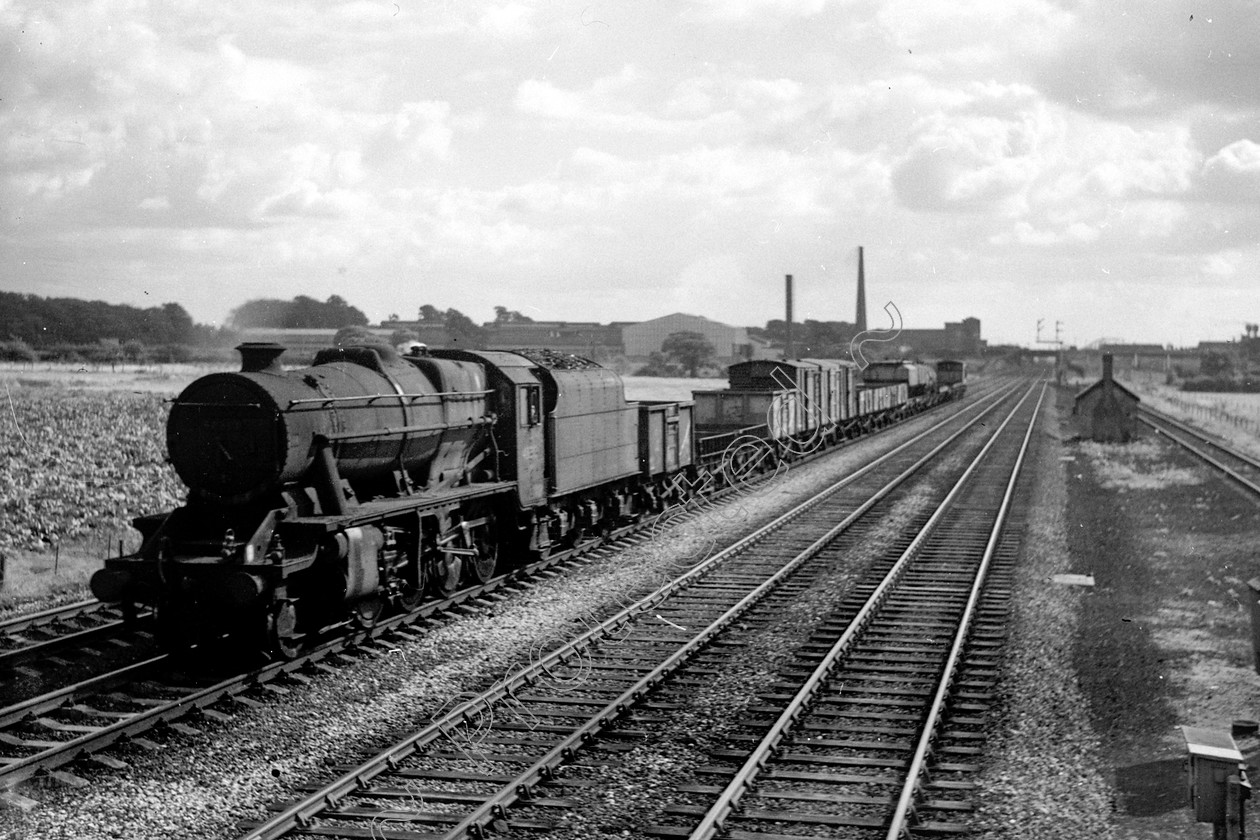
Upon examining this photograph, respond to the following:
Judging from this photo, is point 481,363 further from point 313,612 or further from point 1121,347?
point 1121,347

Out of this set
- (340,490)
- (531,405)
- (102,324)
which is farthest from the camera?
(102,324)

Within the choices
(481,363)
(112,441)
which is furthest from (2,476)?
(481,363)

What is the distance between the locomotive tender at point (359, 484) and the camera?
11.0 m

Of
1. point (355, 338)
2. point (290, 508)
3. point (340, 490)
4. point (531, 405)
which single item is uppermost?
point (355, 338)

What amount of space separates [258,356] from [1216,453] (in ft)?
114

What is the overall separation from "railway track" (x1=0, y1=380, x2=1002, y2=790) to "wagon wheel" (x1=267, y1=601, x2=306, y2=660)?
151 millimetres

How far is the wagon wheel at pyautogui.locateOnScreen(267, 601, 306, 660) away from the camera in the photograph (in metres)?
10.9

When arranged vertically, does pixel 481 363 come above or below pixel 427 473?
above

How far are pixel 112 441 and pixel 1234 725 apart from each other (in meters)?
28.2

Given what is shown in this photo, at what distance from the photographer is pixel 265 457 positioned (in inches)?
438

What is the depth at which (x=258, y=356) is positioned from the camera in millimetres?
11664

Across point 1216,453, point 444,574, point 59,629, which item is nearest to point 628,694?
point 444,574

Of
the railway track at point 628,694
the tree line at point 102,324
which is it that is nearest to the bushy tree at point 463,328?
the tree line at point 102,324

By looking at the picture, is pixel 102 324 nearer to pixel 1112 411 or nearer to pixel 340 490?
pixel 340 490
